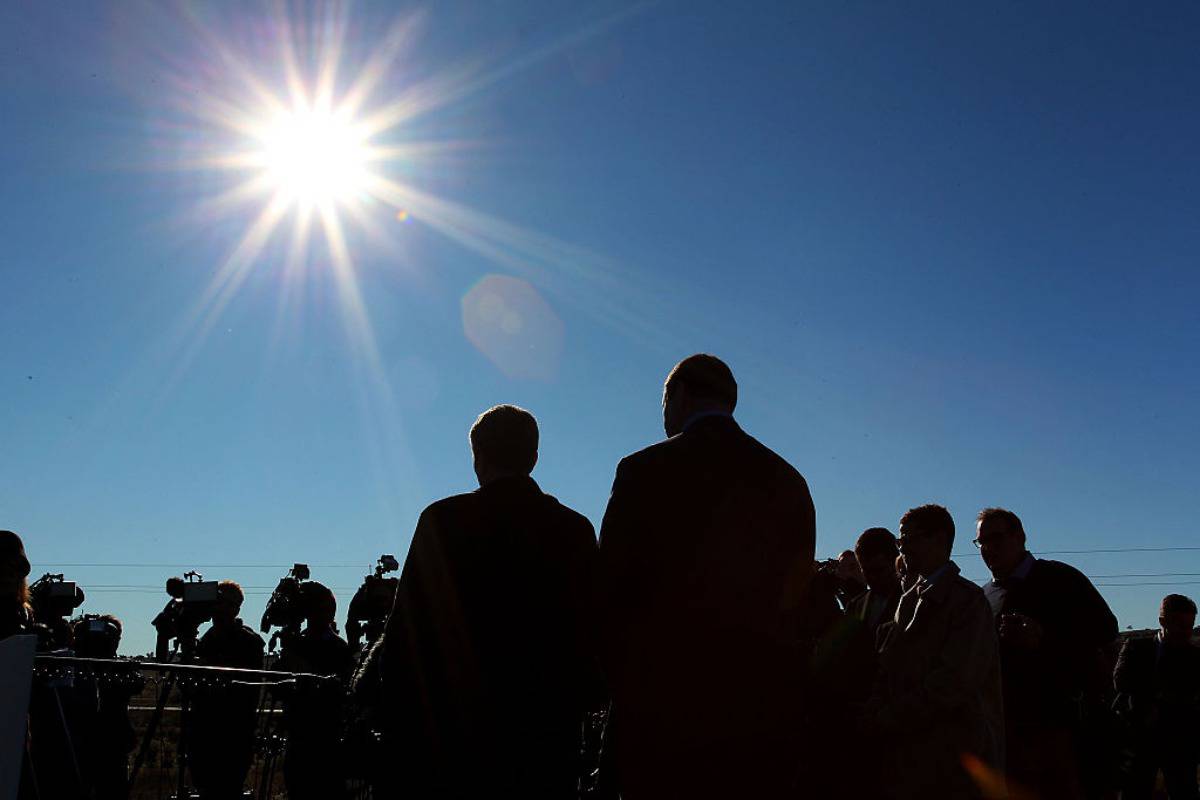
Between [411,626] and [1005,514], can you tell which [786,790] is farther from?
[1005,514]

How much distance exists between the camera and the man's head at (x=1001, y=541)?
485 cm

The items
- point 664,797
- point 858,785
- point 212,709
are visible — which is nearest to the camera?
point 664,797

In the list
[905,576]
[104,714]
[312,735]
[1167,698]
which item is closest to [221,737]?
[312,735]

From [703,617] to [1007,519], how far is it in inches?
114

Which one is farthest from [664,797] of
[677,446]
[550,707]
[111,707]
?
[111,707]

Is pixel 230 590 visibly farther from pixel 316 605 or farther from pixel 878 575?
pixel 878 575

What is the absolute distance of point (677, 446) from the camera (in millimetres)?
2865

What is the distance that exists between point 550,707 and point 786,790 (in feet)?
2.55

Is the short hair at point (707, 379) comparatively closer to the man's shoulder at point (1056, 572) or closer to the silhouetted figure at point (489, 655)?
the silhouetted figure at point (489, 655)

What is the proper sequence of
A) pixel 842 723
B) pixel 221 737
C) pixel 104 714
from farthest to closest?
pixel 104 714 < pixel 221 737 < pixel 842 723

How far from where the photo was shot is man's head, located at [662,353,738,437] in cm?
307

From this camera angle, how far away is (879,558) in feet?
15.4

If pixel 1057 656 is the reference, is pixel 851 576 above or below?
above

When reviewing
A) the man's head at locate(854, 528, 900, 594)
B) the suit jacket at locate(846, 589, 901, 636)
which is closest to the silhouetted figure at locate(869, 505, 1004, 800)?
the suit jacket at locate(846, 589, 901, 636)
